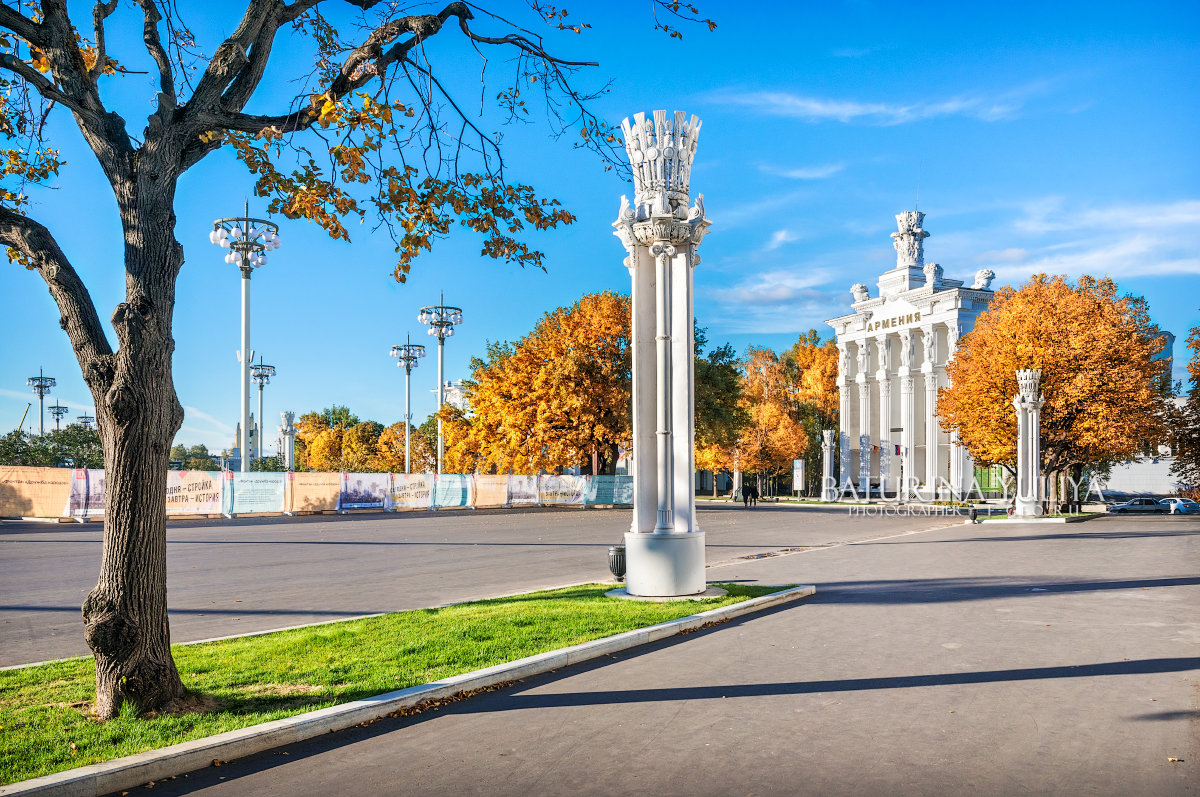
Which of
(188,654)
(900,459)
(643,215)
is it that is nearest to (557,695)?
(188,654)

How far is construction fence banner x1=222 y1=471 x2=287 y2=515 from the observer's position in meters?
35.9

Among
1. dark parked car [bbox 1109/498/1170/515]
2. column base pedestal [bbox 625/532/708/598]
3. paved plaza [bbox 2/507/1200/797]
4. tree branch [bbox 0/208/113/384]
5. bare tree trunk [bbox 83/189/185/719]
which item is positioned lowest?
dark parked car [bbox 1109/498/1170/515]

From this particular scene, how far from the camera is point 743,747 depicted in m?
5.66

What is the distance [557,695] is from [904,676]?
10.2 ft

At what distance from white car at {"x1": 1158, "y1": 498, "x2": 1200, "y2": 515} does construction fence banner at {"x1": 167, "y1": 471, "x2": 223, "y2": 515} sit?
51086 millimetres

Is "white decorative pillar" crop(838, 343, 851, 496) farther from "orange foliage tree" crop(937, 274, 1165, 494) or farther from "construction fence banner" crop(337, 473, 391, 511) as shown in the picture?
"construction fence banner" crop(337, 473, 391, 511)

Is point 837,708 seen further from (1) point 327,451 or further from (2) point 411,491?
(1) point 327,451

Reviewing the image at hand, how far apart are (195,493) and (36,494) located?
5.40 meters

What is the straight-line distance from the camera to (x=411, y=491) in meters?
44.3

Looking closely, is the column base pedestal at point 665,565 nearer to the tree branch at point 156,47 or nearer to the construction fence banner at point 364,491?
the tree branch at point 156,47

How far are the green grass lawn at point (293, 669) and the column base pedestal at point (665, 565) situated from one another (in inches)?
23.7

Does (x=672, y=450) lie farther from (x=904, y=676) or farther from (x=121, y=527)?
(x=121, y=527)

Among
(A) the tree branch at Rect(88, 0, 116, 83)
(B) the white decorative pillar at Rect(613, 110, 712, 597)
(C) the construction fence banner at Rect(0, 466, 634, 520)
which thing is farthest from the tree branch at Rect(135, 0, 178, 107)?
(C) the construction fence banner at Rect(0, 466, 634, 520)

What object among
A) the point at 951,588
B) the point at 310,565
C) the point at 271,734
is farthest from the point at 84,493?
the point at 271,734
